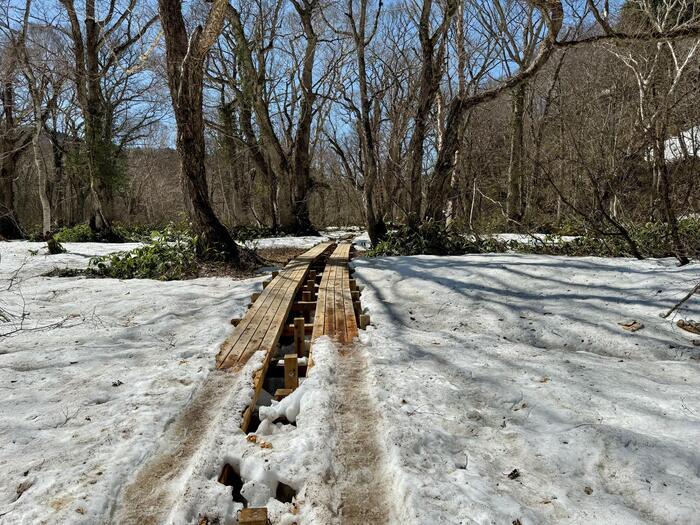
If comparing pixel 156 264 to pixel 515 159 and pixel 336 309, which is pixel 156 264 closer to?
pixel 336 309

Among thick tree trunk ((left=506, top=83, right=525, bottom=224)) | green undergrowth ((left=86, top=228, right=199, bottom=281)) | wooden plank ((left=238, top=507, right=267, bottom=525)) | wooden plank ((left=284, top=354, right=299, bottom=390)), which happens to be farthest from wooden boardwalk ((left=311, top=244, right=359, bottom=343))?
thick tree trunk ((left=506, top=83, right=525, bottom=224))

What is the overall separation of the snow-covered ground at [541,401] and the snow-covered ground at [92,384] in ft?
4.69

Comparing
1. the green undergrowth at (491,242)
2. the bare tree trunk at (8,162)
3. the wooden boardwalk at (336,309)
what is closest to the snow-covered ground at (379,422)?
the wooden boardwalk at (336,309)

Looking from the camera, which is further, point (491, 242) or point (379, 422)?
point (491, 242)

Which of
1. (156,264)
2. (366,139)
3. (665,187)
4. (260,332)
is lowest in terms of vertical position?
(260,332)

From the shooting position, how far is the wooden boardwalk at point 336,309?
3.95 m

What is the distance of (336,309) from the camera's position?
184 inches

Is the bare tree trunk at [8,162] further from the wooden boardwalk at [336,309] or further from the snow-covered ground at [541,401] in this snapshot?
the snow-covered ground at [541,401]

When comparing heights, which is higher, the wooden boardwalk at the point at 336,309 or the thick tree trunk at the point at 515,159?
the thick tree trunk at the point at 515,159

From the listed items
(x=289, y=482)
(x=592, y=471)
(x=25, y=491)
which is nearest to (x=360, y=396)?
(x=289, y=482)

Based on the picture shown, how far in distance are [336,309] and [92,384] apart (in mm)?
2519

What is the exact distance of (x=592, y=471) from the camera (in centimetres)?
205

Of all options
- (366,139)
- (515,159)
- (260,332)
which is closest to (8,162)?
(366,139)

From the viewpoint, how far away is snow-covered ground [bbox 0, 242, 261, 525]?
1.84 metres
